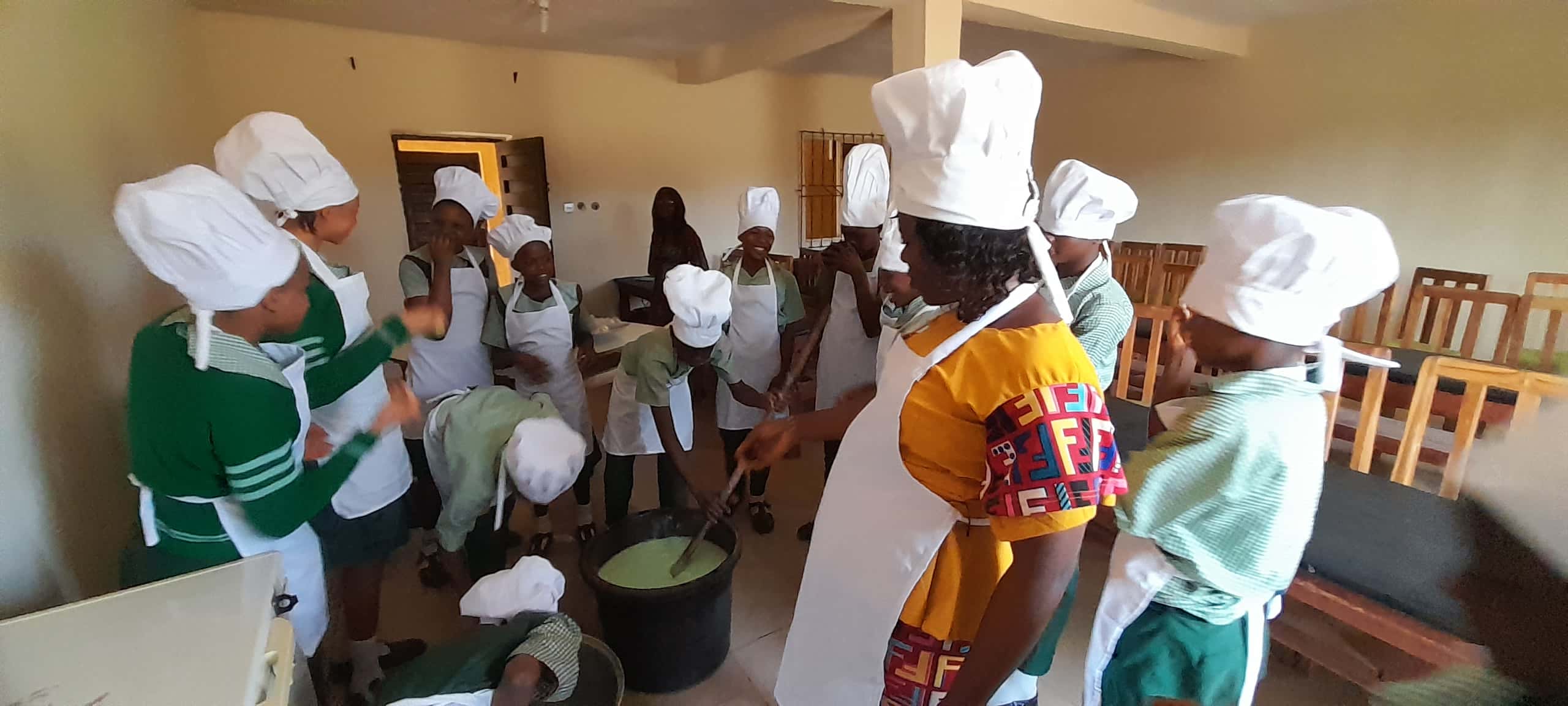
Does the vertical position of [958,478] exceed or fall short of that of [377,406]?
it exceeds it

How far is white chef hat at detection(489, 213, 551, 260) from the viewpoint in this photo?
2248 mm

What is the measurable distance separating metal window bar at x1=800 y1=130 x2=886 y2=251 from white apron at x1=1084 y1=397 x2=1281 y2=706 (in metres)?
5.21

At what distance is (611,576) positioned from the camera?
1660mm

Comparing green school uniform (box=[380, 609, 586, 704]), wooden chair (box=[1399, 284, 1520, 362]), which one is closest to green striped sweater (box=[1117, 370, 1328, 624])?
green school uniform (box=[380, 609, 586, 704])

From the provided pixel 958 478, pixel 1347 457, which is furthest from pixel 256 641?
pixel 1347 457

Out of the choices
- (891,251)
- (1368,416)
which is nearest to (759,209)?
(891,251)

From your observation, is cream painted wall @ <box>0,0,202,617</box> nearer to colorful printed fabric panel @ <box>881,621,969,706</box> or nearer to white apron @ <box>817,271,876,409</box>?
colorful printed fabric panel @ <box>881,621,969,706</box>

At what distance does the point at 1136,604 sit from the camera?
967mm

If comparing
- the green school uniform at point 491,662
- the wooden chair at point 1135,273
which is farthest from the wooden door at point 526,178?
the green school uniform at point 491,662

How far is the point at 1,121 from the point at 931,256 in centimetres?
148

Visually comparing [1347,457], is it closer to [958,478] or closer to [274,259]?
[958,478]

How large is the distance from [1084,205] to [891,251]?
47 centimetres

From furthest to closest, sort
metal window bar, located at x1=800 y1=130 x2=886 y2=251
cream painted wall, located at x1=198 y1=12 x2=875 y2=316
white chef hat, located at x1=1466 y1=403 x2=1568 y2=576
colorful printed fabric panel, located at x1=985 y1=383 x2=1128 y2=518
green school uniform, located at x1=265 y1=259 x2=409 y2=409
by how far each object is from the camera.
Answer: metal window bar, located at x1=800 y1=130 x2=886 y2=251 < cream painted wall, located at x1=198 y1=12 x2=875 y2=316 < green school uniform, located at x1=265 y1=259 x2=409 y2=409 < colorful printed fabric panel, located at x1=985 y1=383 x2=1128 y2=518 < white chef hat, located at x1=1466 y1=403 x2=1568 y2=576

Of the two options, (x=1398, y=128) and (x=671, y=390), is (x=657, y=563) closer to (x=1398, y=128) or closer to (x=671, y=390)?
(x=671, y=390)
